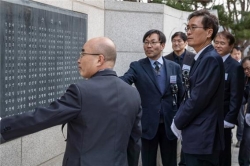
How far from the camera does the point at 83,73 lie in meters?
2.67

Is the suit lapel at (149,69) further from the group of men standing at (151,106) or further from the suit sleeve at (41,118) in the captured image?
the suit sleeve at (41,118)

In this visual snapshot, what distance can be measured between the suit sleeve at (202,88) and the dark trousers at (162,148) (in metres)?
1.12

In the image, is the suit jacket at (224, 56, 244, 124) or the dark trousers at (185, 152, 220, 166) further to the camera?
the suit jacket at (224, 56, 244, 124)

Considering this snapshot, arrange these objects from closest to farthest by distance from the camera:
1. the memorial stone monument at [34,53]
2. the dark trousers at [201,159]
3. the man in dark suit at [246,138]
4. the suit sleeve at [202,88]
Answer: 1. the memorial stone monument at [34,53]
2. the suit sleeve at [202,88]
3. the dark trousers at [201,159]
4. the man in dark suit at [246,138]

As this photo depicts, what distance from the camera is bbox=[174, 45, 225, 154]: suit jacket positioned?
3.49 metres

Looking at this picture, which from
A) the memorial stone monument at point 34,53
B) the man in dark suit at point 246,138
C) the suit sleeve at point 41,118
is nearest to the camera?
the suit sleeve at point 41,118

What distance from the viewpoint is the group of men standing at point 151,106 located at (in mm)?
2463

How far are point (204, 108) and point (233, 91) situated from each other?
4.01 feet

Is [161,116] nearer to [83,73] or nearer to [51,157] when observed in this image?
[51,157]

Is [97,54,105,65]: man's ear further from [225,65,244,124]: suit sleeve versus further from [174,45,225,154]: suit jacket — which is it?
[225,65,244,124]: suit sleeve

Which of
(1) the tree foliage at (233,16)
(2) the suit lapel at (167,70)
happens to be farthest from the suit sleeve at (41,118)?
(1) the tree foliage at (233,16)

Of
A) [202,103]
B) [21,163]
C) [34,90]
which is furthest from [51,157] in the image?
[202,103]

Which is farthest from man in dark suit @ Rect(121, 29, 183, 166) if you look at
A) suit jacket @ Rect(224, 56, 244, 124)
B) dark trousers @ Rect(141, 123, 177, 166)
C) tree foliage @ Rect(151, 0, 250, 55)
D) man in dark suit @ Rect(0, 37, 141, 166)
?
tree foliage @ Rect(151, 0, 250, 55)

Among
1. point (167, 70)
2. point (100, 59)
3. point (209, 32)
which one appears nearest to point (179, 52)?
point (167, 70)
